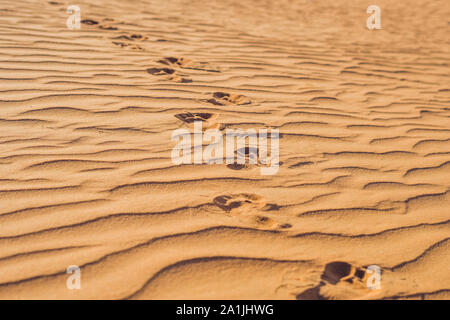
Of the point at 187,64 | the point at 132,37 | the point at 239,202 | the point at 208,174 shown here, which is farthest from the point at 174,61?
the point at 239,202

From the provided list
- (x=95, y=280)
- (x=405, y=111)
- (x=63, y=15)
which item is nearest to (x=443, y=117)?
(x=405, y=111)

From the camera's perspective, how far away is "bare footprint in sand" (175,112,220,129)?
279 centimetres

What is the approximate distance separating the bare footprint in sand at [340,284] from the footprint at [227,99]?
1.79 m

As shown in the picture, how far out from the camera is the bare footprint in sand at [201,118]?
279cm

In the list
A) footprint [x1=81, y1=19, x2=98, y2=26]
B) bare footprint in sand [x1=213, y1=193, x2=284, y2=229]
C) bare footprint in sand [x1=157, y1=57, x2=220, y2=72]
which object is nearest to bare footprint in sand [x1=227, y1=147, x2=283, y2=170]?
bare footprint in sand [x1=213, y1=193, x2=284, y2=229]

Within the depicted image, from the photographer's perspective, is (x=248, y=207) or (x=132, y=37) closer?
(x=248, y=207)

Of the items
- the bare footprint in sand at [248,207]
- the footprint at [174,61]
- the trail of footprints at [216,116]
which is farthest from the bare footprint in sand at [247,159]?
the footprint at [174,61]

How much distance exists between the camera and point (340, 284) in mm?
1598

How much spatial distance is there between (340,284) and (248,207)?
23.0 inches

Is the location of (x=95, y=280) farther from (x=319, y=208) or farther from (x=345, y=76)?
(x=345, y=76)

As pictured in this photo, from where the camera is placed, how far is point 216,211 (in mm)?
1929

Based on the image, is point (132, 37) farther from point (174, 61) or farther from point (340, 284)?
point (340, 284)

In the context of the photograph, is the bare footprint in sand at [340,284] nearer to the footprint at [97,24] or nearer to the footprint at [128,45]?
the footprint at [128,45]

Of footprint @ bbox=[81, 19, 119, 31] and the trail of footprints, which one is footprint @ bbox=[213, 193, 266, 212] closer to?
the trail of footprints
